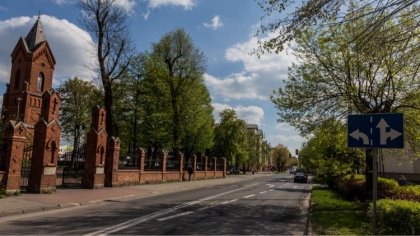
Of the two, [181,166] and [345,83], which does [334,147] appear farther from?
[181,166]

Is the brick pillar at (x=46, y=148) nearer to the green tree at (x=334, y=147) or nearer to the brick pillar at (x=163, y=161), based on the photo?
the green tree at (x=334, y=147)

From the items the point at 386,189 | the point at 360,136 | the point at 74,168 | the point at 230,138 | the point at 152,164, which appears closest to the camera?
the point at 360,136

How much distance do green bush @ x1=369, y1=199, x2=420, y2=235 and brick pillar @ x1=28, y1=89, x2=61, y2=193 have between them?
1490cm

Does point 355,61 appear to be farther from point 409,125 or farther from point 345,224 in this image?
point 345,224

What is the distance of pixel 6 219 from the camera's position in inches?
427

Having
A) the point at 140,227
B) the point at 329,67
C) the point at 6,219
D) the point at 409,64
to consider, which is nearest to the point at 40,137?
the point at 6,219

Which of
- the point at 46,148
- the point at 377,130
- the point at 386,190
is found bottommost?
the point at 386,190

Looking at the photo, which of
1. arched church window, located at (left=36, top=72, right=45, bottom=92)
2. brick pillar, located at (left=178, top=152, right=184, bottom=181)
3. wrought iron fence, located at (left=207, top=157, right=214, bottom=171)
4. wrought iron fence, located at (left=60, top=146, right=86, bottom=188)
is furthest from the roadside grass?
arched church window, located at (left=36, top=72, right=45, bottom=92)

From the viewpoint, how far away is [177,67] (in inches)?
1618

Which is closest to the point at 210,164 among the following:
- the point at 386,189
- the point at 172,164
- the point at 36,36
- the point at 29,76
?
the point at 172,164

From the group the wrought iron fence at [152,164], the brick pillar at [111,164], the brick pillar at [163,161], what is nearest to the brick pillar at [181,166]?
the brick pillar at [163,161]

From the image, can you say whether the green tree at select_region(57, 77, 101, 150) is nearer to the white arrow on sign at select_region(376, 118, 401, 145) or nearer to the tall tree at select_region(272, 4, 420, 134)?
the tall tree at select_region(272, 4, 420, 134)

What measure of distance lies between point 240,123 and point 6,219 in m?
53.1

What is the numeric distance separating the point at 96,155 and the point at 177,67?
20835mm
